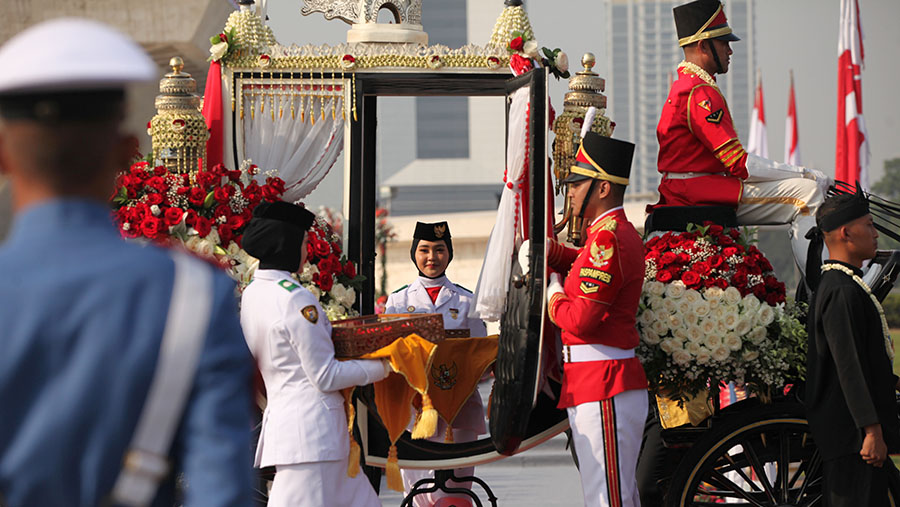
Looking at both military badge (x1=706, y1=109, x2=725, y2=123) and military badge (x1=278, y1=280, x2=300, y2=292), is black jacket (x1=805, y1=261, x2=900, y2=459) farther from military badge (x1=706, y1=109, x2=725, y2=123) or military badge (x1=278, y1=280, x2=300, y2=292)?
military badge (x1=278, y1=280, x2=300, y2=292)

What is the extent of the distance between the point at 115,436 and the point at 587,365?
3050 millimetres

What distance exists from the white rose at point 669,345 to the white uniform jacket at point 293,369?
137 centimetres

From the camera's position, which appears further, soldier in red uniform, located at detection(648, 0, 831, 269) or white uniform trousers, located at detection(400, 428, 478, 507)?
white uniform trousers, located at detection(400, 428, 478, 507)

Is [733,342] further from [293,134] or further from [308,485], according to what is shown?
[293,134]

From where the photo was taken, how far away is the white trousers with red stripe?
13.8 ft

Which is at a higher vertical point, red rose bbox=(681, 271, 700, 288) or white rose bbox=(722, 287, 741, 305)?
red rose bbox=(681, 271, 700, 288)

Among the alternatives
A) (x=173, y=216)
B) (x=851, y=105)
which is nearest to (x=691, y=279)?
(x=173, y=216)

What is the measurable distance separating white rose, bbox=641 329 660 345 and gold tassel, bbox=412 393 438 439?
0.95 meters

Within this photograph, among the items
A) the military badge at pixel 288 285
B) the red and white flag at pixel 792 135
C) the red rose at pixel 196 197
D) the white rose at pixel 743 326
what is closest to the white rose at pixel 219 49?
the red rose at pixel 196 197

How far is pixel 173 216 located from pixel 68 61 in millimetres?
3791

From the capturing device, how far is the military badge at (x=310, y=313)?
3836 millimetres

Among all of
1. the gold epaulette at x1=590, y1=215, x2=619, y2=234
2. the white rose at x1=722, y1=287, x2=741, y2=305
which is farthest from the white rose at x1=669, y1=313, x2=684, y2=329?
the gold epaulette at x1=590, y1=215, x2=619, y2=234

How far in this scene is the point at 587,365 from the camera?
428cm

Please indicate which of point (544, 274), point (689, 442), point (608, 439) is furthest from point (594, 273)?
point (689, 442)
